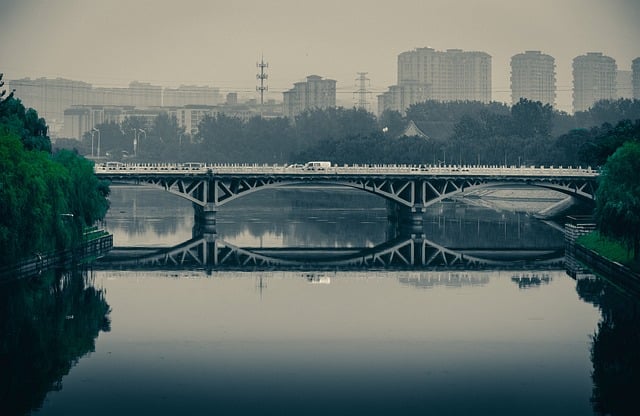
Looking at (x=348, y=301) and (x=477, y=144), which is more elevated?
(x=477, y=144)

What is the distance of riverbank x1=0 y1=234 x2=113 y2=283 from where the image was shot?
52469 mm

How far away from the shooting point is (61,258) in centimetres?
6006

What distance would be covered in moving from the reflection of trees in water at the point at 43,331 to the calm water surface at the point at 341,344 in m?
0.55

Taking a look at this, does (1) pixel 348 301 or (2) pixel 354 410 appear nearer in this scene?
(2) pixel 354 410

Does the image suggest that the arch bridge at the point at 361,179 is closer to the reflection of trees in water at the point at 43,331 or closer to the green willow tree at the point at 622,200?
the green willow tree at the point at 622,200

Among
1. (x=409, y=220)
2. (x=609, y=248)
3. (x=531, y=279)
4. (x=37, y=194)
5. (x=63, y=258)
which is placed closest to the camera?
(x=37, y=194)

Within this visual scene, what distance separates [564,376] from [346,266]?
29254 mm

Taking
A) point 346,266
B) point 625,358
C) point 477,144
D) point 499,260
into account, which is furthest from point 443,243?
point 477,144

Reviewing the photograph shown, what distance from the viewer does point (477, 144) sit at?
500ft

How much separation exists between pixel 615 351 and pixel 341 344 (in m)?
9.19

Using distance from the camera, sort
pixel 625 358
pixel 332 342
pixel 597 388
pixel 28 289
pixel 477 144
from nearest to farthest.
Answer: pixel 597 388, pixel 625 358, pixel 332 342, pixel 28 289, pixel 477 144

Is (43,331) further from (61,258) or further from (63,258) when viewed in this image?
(63,258)

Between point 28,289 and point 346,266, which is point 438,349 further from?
point 346,266

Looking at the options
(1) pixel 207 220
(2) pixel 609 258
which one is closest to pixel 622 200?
(2) pixel 609 258
